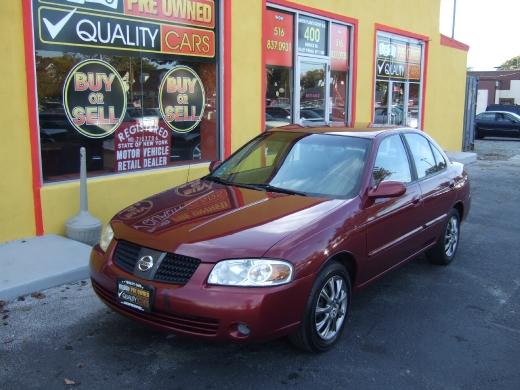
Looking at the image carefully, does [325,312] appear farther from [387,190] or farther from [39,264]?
[39,264]

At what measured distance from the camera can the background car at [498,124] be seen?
2448 cm

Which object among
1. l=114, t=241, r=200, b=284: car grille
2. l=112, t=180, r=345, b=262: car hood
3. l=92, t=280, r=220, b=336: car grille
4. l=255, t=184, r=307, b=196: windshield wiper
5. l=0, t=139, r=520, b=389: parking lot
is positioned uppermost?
→ l=255, t=184, r=307, b=196: windshield wiper

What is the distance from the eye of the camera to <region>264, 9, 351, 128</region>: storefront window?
9.55m

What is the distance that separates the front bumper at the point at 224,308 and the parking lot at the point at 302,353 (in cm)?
34

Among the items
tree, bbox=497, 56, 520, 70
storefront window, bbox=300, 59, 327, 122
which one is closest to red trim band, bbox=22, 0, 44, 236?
storefront window, bbox=300, 59, 327, 122

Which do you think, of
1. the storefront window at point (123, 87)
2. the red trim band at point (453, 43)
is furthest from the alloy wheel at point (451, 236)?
the red trim band at point (453, 43)

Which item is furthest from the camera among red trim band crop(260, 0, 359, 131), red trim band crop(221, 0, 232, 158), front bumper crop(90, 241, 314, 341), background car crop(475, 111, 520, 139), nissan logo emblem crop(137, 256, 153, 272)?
background car crop(475, 111, 520, 139)

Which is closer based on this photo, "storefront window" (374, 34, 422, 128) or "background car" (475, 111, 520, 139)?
"storefront window" (374, 34, 422, 128)

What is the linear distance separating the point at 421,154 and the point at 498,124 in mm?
21425

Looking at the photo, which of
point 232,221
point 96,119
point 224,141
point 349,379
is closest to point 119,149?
point 96,119

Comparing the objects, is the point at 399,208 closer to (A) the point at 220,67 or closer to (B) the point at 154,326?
(B) the point at 154,326

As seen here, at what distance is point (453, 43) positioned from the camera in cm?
1634

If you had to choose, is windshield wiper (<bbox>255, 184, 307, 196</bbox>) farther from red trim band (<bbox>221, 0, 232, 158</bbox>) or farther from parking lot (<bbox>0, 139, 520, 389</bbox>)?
red trim band (<bbox>221, 0, 232, 158</bbox>)

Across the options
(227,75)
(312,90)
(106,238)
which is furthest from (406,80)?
(106,238)
